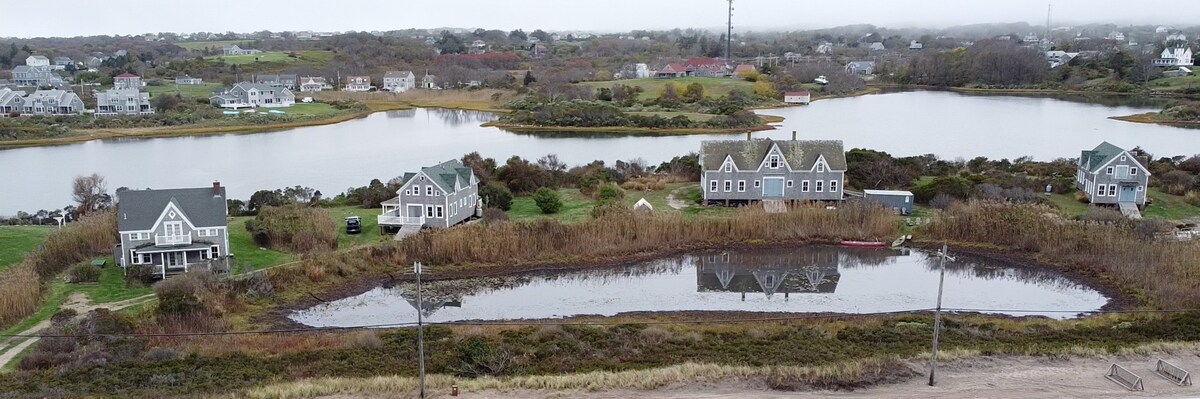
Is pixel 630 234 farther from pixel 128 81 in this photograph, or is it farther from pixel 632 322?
pixel 128 81

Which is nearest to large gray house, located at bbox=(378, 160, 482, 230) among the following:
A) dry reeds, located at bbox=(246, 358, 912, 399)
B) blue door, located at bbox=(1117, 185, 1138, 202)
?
dry reeds, located at bbox=(246, 358, 912, 399)

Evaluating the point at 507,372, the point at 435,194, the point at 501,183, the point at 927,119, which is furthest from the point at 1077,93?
the point at 507,372

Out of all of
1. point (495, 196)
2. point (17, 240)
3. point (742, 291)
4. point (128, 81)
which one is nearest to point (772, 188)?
point (742, 291)

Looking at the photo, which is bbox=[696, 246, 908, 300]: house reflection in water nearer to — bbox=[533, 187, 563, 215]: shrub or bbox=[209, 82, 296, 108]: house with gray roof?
bbox=[533, 187, 563, 215]: shrub

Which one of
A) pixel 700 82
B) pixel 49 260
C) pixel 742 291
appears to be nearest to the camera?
pixel 49 260

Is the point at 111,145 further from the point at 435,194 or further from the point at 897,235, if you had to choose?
the point at 897,235

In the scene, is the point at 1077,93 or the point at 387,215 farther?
the point at 1077,93
